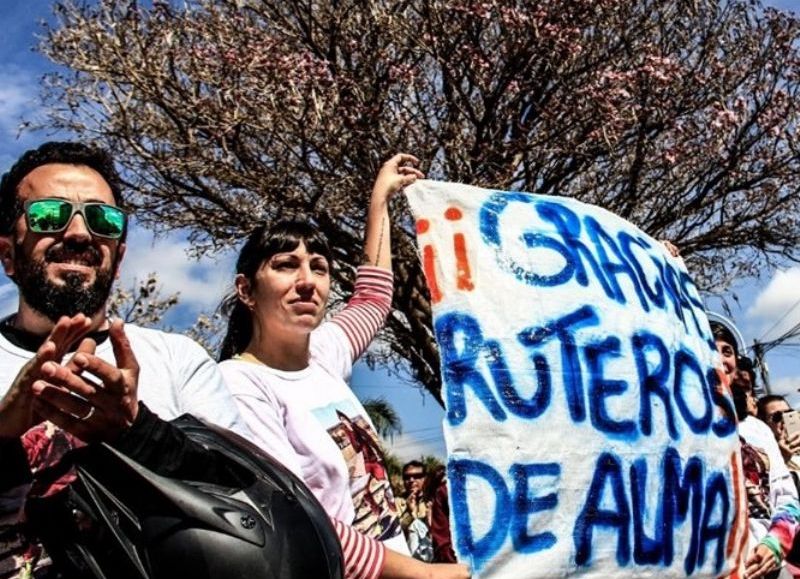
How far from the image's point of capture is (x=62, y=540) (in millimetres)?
1281

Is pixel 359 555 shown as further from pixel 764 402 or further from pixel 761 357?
pixel 761 357

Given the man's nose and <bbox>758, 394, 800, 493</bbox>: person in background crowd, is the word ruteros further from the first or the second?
<bbox>758, 394, 800, 493</bbox>: person in background crowd

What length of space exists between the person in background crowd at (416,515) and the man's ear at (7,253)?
548 centimetres

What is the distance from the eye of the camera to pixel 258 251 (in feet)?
8.31

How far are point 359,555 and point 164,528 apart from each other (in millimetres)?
685

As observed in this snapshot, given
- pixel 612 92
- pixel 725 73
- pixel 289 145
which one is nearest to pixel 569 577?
pixel 289 145

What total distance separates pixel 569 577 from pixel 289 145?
608cm

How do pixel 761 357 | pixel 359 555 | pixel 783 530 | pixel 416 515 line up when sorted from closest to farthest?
1. pixel 359 555
2. pixel 783 530
3. pixel 416 515
4. pixel 761 357

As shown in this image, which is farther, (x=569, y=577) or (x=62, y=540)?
(x=569, y=577)

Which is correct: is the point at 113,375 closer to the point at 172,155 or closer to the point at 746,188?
the point at 172,155

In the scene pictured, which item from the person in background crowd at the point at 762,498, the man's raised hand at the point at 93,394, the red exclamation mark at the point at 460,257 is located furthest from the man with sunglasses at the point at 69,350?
the person in background crowd at the point at 762,498

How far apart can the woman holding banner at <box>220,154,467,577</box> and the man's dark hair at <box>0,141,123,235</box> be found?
1.92 feet

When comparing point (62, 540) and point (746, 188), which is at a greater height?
point (746, 188)

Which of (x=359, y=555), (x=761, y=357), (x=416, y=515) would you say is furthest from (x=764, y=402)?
(x=761, y=357)
